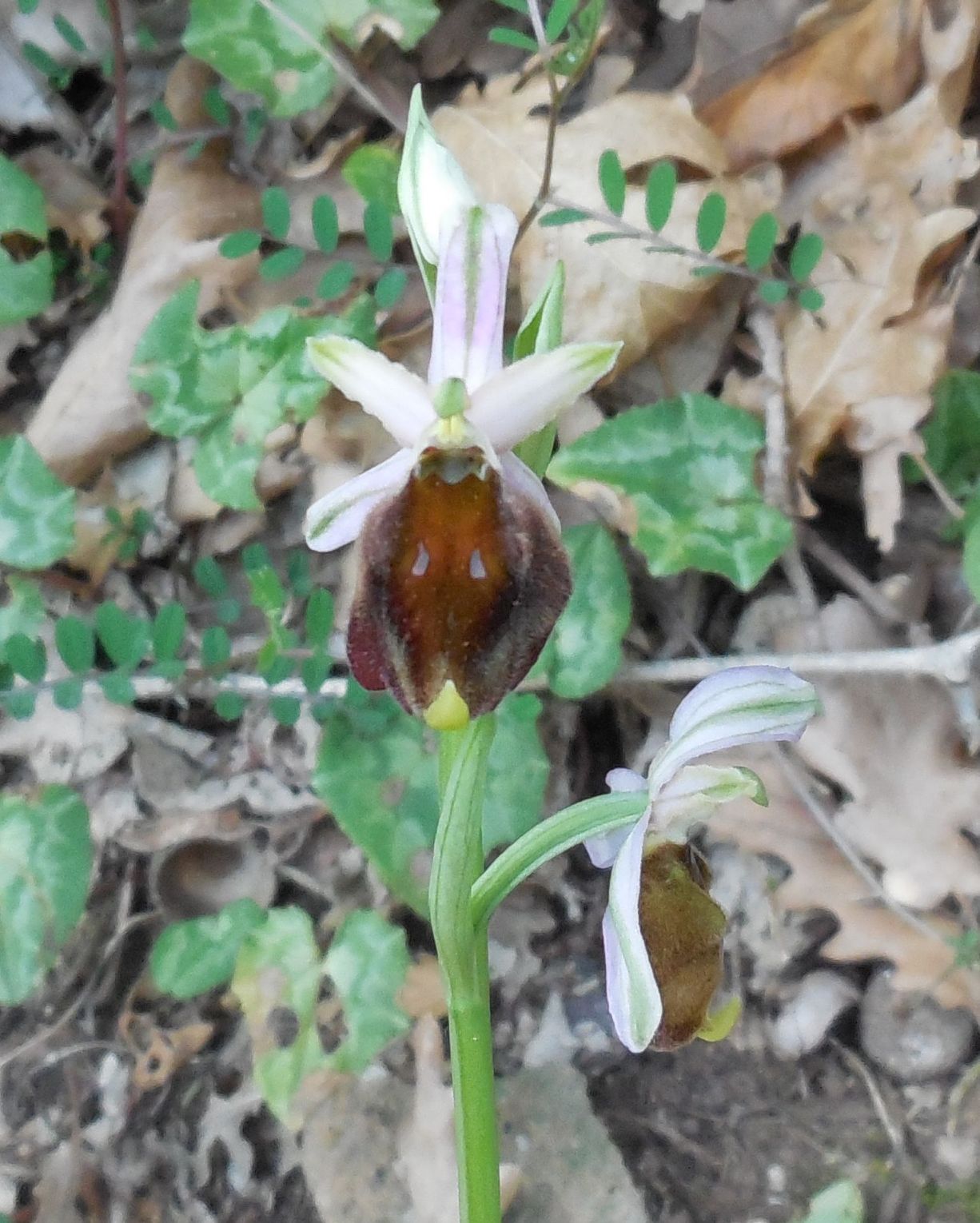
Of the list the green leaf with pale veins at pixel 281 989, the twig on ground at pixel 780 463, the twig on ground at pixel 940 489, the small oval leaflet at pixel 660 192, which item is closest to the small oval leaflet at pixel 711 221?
the small oval leaflet at pixel 660 192

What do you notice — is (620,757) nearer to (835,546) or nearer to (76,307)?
(835,546)

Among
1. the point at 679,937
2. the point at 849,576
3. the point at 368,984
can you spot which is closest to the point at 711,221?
the point at 849,576

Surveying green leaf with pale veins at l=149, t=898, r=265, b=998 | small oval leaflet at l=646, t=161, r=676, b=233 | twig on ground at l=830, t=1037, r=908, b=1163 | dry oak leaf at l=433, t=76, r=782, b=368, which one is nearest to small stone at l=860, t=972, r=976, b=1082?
twig on ground at l=830, t=1037, r=908, b=1163

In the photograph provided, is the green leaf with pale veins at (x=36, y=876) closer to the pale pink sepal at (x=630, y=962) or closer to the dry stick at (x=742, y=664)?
the dry stick at (x=742, y=664)

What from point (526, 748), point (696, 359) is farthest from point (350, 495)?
point (696, 359)

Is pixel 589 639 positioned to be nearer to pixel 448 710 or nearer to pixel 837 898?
pixel 837 898

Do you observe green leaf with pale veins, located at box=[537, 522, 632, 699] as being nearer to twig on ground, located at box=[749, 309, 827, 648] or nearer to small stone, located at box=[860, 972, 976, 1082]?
twig on ground, located at box=[749, 309, 827, 648]
